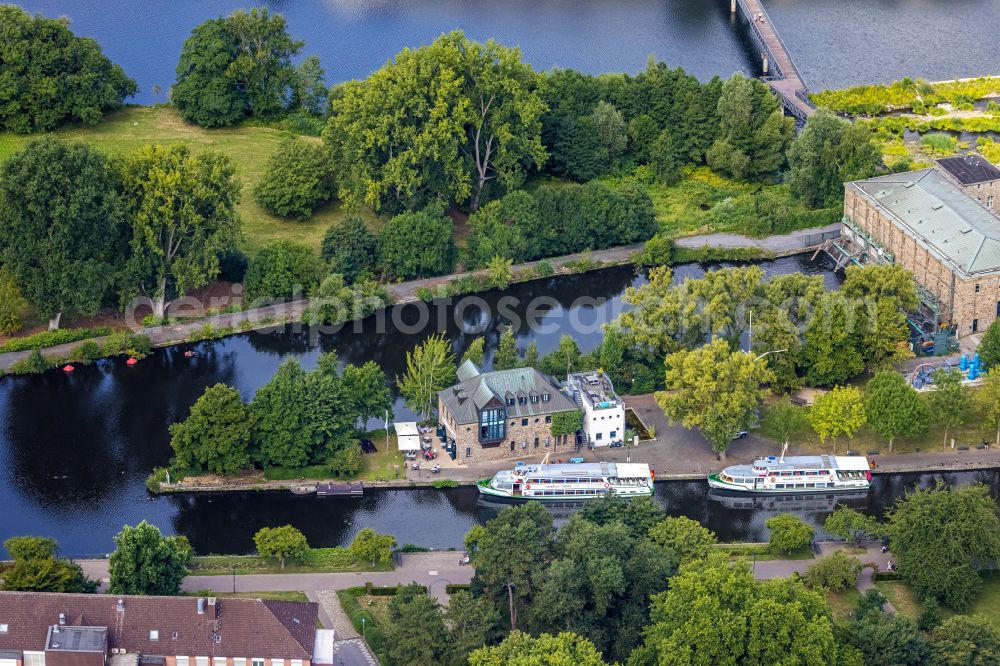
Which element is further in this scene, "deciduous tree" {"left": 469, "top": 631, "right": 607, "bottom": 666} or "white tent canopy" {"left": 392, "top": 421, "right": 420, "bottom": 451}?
"white tent canopy" {"left": 392, "top": 421, "right": 420, "bottom": 451}

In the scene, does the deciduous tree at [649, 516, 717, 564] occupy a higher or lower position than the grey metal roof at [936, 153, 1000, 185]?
lower

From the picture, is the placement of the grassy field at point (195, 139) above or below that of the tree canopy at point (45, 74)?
below

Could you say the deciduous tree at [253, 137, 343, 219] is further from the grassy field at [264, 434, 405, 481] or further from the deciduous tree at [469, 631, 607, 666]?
the deciduous tree at [469, 631, 607, 666]

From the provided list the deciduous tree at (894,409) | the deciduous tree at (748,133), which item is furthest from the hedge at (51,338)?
the deciduous tree at (894,409)

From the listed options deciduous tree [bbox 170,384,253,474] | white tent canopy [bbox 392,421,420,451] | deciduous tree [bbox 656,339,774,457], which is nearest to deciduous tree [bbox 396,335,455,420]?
white tent canopy [bbox 392,421,420,451]

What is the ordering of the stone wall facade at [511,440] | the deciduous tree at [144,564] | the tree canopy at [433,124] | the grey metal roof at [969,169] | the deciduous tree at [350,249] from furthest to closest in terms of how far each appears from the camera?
1. the tree canopy at [433,124]
2. the grey metal roof at [969,169]
3. the deciduous tree at [350,249]
4. the stone wall facade at [511,440]
5. the deciduous tree at [144,564]

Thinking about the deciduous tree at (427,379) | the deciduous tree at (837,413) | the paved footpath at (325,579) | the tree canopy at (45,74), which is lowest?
the paved footpath at (325,579)

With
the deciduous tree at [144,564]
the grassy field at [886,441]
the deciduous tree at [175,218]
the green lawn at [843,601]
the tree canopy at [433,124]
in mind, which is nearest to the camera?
the deciduous tree at [144,564]

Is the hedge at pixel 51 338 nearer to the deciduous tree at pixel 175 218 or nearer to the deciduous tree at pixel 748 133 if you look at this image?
the deciduous tree at pixel 175 218
